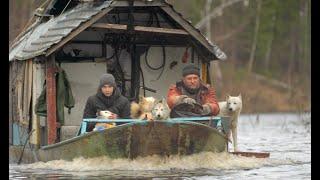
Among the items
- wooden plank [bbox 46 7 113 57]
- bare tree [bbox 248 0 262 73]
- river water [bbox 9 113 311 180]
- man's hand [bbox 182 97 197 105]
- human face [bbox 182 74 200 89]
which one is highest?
bare tree [bbox 248 0 262 73]

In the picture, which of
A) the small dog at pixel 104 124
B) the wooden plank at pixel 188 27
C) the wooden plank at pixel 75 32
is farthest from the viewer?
the wooden plank at pixel 188 27

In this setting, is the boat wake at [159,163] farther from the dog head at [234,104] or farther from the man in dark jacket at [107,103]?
the dog head at [234,104]

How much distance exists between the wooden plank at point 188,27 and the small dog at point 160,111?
2.32 meters

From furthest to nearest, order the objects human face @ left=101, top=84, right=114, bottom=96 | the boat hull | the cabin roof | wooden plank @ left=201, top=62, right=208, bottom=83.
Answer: wooden plank @ left=201, top=62, right=208, bottom=83 < the cabin roof < human face @ left=101, top=84, right=114, bottom=96 < the boat hull

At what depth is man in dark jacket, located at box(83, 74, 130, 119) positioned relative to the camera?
53.8 feet

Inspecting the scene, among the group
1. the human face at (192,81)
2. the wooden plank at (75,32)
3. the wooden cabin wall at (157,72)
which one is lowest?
the human face at (192,81)

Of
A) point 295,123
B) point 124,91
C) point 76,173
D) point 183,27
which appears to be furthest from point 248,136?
point 76,173

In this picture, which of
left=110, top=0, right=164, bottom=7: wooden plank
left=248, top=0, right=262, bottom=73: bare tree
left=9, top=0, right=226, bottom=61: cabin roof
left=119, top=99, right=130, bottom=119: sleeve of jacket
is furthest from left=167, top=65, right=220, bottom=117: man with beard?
left=248, top=0, right=262, bottom=73: bare tree

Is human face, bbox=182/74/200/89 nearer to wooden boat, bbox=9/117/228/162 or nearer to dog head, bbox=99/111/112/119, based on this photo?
wooden boat, bbox=9/117/228/162

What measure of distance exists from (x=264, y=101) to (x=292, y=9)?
8.91 m

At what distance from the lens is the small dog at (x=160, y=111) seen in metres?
15.5

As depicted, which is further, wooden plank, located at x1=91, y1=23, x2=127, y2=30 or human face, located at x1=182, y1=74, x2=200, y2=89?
wooden plank, located at x1=91, y1=23, x2=127, y2=30

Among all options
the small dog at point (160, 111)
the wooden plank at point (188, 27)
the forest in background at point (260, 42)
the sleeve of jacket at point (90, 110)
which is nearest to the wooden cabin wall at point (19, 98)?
the sleeve of jacket at point (90, 110)

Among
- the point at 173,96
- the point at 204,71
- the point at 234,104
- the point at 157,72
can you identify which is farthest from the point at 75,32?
the point at 234,104
